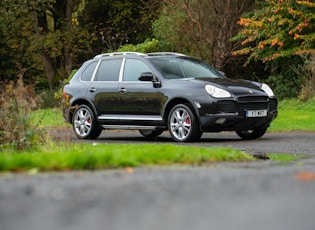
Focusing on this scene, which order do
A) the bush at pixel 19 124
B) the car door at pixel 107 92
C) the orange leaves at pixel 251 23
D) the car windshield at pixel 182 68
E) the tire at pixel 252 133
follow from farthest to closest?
1. the orange leaves at pixel 251 23
2. the car door at pixel 107 92
3. the tire at pixel 252 133
4. the car windshield at pixel 182 68
5. the bush at pixel 19 124

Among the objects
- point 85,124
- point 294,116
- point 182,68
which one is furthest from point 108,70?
point 294,116

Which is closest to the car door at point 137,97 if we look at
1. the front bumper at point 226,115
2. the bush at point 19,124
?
the front bumper at point 226,115

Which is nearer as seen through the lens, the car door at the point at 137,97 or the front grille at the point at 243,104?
the front grille at the point at 243,104

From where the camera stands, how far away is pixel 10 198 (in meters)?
6.25

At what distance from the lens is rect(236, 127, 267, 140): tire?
1797cm

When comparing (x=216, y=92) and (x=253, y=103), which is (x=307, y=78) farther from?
(x=216, y=92)

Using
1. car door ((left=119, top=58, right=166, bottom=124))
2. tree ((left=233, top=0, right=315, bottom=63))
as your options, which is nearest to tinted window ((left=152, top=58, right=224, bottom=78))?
car door ((left=119, top=58, right=166, bottom=124))

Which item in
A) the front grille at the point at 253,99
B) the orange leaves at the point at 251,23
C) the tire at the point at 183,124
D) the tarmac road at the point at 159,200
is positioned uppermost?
the orange leaves at the point at 251,23

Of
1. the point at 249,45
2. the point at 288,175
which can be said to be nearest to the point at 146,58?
the point at 288,175

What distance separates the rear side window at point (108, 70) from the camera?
18.8 m

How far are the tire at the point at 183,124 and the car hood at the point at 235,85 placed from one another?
65cm

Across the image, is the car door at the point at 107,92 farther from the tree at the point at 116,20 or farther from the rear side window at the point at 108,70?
the tree at the point at 116,20

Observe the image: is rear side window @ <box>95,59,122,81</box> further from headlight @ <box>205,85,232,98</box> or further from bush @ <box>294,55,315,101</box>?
bush @ <box>294,55,315,101</box>

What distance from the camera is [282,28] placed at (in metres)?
30.3
